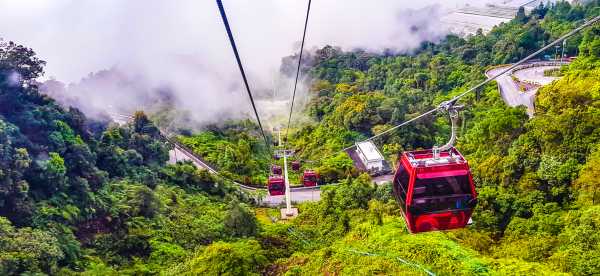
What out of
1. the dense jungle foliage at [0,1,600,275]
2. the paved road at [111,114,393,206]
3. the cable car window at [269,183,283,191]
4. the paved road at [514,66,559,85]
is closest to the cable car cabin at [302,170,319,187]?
the paved road at [111,114,393,206]

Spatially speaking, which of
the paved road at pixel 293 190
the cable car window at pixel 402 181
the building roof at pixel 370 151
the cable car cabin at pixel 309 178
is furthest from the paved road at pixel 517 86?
the cable car window at pixel 402 181

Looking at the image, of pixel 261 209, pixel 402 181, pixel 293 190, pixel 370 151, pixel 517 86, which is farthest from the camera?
pixel 517 86

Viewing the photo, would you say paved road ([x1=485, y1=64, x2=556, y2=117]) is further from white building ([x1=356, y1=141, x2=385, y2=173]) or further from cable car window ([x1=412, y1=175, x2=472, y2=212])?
cable car window ([x1=412, y1=175, x2=472, y2=212])

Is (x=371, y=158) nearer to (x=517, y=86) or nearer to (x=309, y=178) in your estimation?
(x=309, y=178)

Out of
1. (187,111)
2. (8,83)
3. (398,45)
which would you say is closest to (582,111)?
(8,83)

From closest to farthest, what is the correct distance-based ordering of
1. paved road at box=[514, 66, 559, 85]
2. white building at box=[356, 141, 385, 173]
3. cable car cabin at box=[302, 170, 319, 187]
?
cable car cabin at box=[302, 170, 319, 187] → white building at box=[356, 141, 385, 173] → paved road at box=[514, 66, 559, 85]

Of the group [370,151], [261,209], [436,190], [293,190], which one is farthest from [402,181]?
[370,151]
